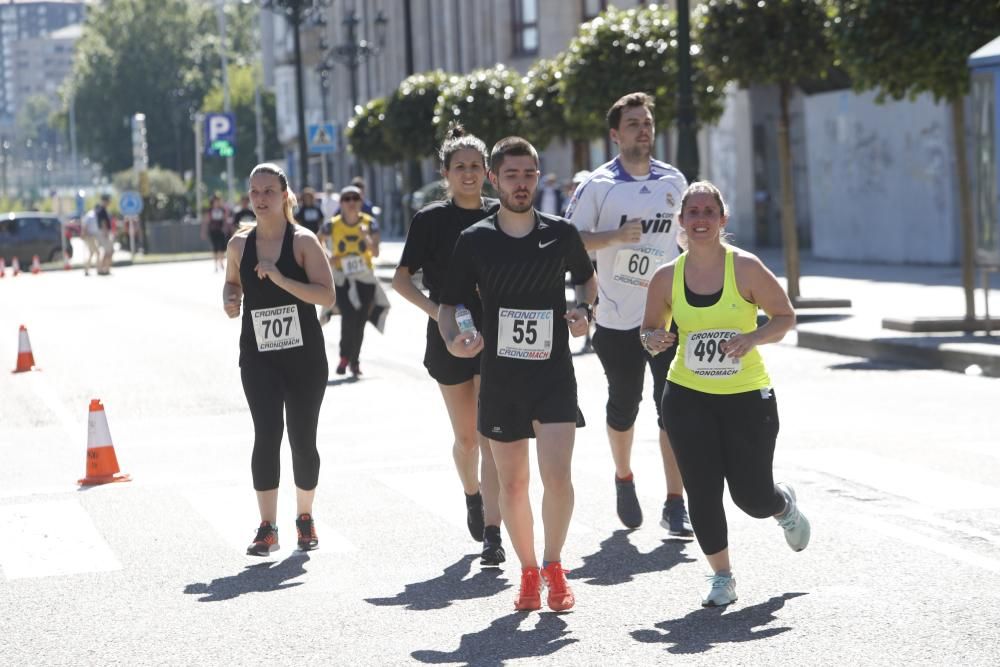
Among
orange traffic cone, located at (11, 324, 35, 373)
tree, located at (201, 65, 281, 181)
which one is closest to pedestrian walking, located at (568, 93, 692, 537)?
orange traffic cone, located at (11, 324, 35, 373)

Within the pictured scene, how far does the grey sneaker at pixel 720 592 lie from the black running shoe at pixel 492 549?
1245 millimetres

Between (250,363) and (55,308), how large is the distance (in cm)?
2325

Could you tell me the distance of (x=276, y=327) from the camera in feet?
27.3

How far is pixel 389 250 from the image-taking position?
48812 mm

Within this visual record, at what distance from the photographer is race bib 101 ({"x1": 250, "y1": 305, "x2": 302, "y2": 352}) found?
8.33 meters

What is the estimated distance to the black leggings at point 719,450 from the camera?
22.5 ft

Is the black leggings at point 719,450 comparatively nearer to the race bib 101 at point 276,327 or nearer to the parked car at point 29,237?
Result: the race bib 101 at point 276,327

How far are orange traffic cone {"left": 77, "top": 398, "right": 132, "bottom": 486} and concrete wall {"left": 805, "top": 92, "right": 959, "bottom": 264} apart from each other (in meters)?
20.1

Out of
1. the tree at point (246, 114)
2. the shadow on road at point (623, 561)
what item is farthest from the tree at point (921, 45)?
the tree at point (246, 114)

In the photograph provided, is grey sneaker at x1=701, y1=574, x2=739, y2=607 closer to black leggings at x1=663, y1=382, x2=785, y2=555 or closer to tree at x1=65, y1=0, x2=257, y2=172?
black leggings at x1=663, y1=382, x2=785, y2=555

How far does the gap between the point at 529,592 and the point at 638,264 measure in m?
2.10

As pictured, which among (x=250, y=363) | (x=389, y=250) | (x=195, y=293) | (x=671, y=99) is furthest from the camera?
(x=389, y=250)

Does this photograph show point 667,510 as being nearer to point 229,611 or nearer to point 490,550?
point 490,550

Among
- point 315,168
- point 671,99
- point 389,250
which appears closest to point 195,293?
point 671,99
